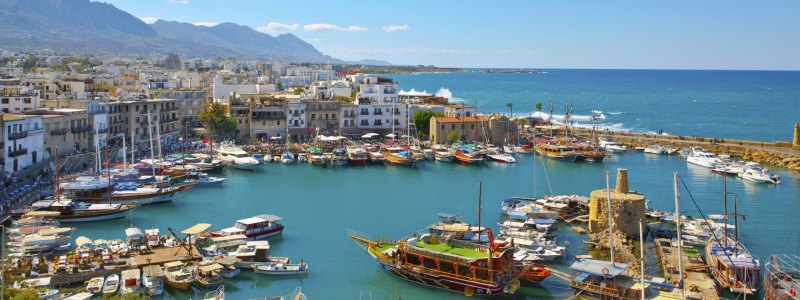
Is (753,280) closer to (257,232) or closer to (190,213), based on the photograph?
(257,232)

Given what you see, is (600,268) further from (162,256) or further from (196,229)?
(196,229)

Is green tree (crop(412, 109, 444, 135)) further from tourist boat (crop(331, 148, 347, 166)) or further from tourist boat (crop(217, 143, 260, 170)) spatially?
tourist boat (crop(217, 143, 260, 170))

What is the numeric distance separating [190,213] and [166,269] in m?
11.3

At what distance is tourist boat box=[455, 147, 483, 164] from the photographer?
5347cm

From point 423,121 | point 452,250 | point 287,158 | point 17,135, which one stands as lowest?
point 452,250

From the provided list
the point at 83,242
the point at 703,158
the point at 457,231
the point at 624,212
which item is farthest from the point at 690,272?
the point at 703,158

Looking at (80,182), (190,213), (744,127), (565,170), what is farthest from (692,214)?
(744,127)

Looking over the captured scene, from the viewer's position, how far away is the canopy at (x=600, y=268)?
22.4 metres

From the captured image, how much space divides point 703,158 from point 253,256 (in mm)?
38416

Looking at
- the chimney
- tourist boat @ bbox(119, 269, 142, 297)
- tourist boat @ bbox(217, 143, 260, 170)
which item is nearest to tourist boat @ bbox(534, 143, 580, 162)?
tourist boat @ bbox(217, 143, 260, 170)

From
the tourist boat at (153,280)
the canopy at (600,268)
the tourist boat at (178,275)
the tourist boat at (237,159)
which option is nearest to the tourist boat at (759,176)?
the canopy at (600,268)

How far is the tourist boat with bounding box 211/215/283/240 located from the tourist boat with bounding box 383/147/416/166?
71.0ft

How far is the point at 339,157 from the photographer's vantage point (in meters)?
52.5

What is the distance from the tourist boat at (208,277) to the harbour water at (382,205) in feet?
1.47
